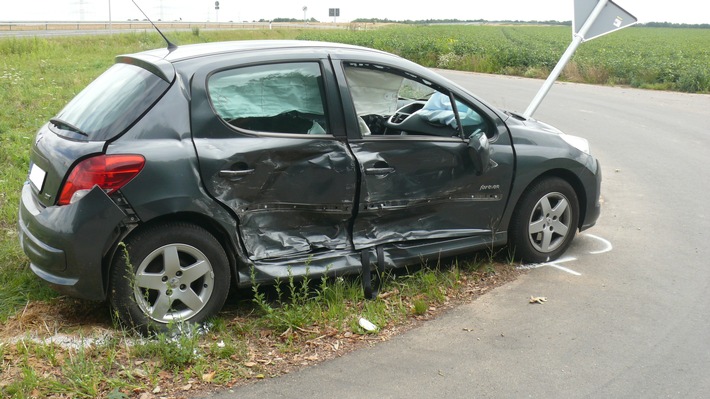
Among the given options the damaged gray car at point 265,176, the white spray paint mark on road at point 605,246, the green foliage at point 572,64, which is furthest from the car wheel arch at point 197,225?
the green foliage at point 572,64

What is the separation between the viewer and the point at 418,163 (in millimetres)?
5641

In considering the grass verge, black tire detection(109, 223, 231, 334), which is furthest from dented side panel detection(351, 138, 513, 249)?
black tire detection(109, 223, 231, 334)

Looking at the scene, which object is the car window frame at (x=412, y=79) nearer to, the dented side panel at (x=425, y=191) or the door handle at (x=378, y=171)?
the dented side panel at (x=425, y=191)

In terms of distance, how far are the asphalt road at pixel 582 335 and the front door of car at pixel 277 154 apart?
0.96 meters

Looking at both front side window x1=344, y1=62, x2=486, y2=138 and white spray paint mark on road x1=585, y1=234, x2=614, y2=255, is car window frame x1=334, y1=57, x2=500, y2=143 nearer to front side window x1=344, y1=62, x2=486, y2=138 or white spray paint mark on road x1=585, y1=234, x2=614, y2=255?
front side window x1=344, y1=62, x2=486, y2=138

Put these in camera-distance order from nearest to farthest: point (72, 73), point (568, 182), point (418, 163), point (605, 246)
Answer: point (418, 163)
point (568, 182)
point (605, 246)
point (72, 73)

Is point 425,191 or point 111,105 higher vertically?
point 111,105

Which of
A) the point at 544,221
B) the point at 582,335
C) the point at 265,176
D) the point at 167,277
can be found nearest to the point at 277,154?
the point at 265,176

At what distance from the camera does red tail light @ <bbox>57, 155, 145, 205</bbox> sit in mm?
4500

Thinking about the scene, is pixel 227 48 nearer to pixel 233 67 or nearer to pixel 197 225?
pixel 233 67

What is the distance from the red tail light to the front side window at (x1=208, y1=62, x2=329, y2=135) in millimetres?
695

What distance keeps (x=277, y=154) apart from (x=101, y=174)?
3.65 feet

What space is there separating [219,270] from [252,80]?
1270 millimetres

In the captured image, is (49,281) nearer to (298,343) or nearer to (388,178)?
(298,343)
